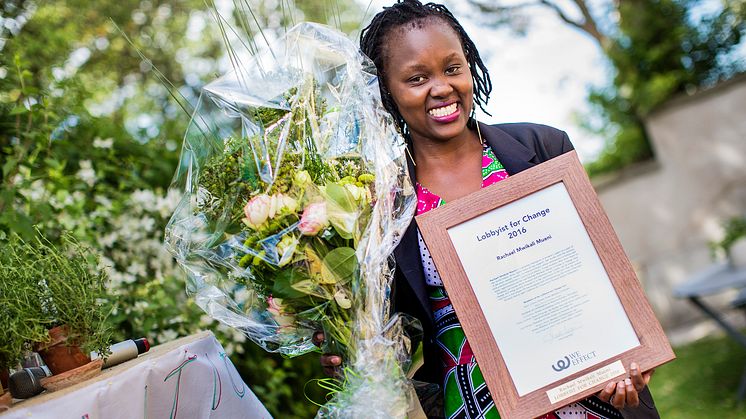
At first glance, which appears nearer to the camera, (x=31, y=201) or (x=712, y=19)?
(x=31, y=201)

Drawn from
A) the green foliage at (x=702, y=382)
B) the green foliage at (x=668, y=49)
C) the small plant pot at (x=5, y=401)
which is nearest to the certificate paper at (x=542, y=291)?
the small plant pot at (x=5, y=401)

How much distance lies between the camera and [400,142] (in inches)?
87.4

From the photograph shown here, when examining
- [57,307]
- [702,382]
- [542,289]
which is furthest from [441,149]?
[702,382]

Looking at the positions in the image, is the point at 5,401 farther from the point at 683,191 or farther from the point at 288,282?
the point at 683,191

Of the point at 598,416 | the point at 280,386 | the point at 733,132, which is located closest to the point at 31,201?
the point at 280,386

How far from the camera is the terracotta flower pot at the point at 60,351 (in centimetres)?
220

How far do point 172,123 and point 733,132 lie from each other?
6484 mm

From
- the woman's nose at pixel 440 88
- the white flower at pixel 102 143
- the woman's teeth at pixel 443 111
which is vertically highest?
the white flower at pixel 102 143

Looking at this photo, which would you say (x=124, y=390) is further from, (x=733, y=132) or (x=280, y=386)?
(x=733, y=132)

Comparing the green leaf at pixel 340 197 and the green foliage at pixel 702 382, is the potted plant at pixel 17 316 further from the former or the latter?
the green foliage at pixel 702 382

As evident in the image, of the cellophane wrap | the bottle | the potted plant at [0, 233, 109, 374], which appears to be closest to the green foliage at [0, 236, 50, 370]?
the potted plant at [0, 233, 109, 374]

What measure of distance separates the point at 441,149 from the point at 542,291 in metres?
0.67

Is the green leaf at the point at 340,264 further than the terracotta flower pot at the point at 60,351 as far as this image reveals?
No

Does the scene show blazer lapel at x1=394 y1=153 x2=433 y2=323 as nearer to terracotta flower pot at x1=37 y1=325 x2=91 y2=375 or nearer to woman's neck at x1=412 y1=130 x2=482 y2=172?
woman's neck at x1=412 y1=130 x2=482 y2=172
